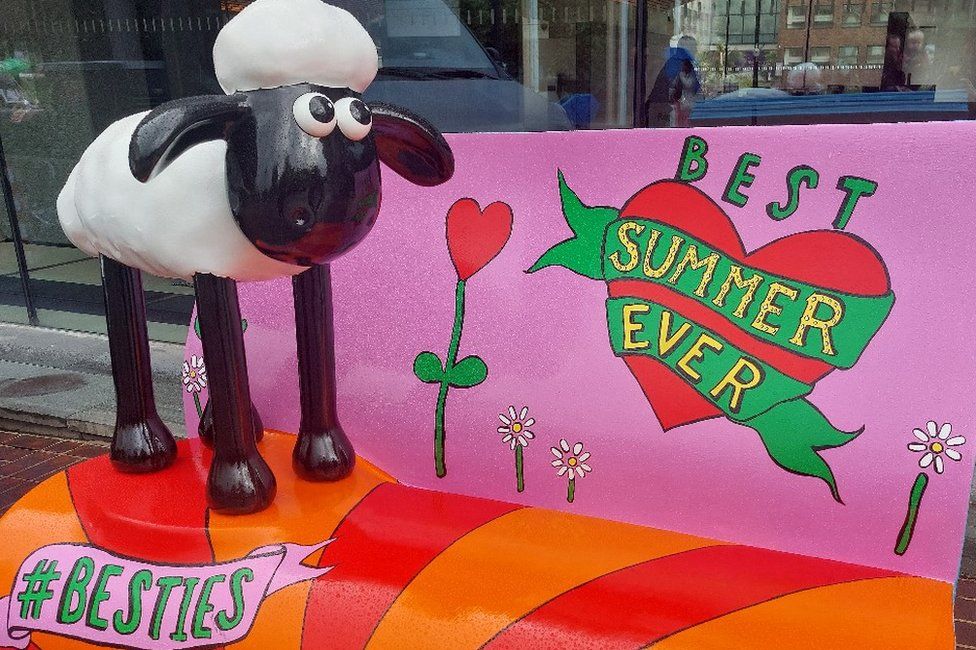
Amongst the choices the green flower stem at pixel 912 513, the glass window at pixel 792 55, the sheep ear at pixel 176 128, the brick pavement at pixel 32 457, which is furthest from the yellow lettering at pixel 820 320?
the brick pavement at pixel 32 457

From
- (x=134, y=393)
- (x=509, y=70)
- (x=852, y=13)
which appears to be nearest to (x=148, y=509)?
(x=134, y=393)

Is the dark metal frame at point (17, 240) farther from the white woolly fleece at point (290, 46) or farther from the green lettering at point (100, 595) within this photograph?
the white woolly fleece at point (290, 46)

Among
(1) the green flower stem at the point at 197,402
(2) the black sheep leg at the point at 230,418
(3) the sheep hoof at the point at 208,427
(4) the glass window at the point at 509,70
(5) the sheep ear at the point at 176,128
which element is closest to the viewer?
(5) the sheep ear at the point at 176,128

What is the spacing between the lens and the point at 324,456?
1.54 metres

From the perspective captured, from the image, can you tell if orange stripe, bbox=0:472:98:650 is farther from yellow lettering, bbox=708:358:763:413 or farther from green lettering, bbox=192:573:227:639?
yellow lettering, bbox=708:358:763:413

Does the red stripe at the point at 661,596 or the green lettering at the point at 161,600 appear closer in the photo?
the red stripe at the point at 661,596

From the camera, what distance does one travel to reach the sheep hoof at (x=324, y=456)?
1541mm

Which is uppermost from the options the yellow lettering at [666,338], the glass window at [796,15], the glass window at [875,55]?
the glass window at [796,15]

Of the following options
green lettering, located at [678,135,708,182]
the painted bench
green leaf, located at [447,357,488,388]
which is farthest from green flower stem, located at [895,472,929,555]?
green leaf, located at [447,357,488,388]

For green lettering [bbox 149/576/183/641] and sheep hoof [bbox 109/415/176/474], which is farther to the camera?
sheep hoof [bbox 109/415/176/474]

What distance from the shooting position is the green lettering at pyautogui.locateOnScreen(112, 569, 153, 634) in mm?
1362

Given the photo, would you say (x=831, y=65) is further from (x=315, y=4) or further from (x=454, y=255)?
(x=315, y=4)

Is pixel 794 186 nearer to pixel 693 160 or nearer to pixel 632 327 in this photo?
pixel 693 160

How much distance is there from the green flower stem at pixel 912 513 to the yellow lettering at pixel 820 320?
0.70 ft
